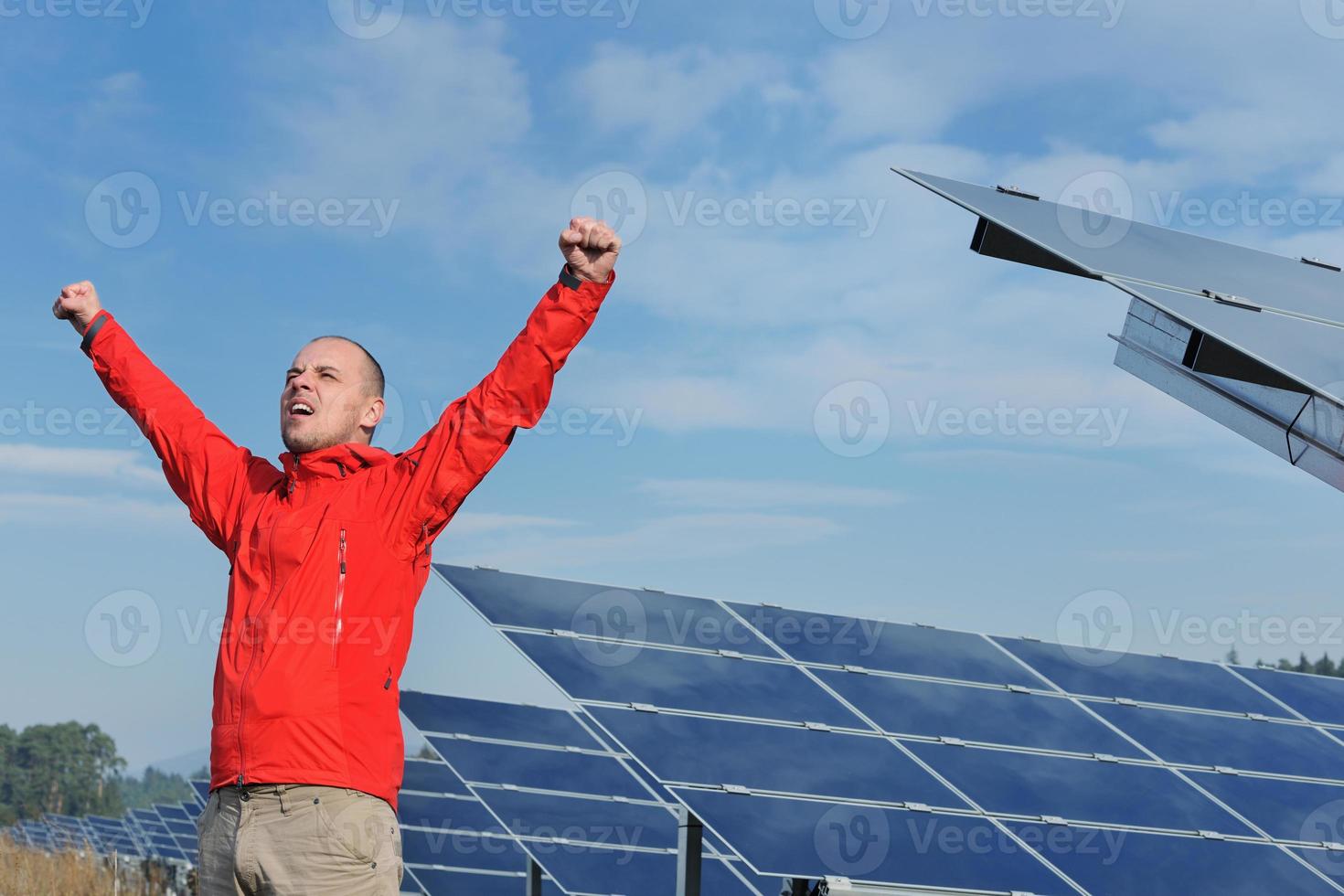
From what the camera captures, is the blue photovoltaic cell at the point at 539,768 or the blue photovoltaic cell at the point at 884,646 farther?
the blue photovoltaic cell at the point at 539,768

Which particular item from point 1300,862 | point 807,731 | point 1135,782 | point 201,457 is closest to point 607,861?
point 807,731

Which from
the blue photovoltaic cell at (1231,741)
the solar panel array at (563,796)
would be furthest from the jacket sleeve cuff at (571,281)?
the solar panel array at (563,796)

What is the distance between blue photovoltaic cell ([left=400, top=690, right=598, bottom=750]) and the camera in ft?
45.5

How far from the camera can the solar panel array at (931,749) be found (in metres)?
8.04

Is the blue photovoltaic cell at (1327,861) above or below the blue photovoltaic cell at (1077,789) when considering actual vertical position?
below

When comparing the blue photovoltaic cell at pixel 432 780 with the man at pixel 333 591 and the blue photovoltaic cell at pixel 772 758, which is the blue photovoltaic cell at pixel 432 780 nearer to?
the blue photovoltaic cell at pixel 772 758

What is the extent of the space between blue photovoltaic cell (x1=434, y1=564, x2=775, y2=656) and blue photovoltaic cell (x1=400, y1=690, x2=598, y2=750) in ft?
13.4

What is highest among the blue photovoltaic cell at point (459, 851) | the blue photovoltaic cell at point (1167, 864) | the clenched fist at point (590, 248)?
the clenched fist at point (590, 248)

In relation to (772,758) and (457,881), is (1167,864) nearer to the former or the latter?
(772,758)

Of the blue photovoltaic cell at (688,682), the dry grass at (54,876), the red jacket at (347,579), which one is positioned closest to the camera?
the red jacket at (347,579)

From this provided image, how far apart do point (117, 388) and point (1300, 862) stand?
818 centimetres

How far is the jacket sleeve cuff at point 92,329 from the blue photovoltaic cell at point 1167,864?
631 cm

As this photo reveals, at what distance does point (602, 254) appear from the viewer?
4035mm

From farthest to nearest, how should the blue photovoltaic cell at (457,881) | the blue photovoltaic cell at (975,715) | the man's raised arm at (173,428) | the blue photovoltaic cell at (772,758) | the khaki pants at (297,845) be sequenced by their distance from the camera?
the blue photovoltaic cell at (457,881), the blue photovoltaic cell at (975,715), the blue photovoltaic cell at (772,758), the man's raised arm at (173,428), the khaki pants at (297,845)
